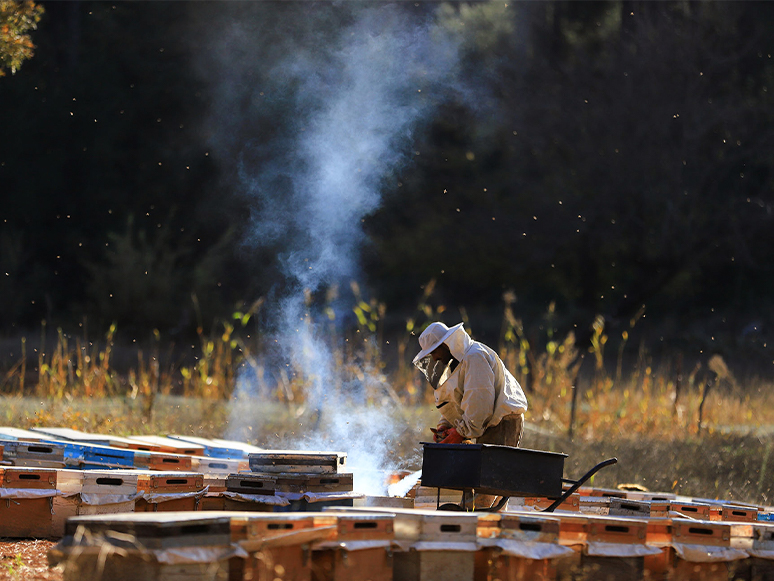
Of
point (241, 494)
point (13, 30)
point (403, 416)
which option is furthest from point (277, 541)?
point (13, 30)

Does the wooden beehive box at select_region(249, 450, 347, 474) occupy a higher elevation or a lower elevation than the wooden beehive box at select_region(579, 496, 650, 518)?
higher

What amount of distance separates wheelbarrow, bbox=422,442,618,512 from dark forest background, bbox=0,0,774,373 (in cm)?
1754

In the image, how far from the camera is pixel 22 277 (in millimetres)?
25453

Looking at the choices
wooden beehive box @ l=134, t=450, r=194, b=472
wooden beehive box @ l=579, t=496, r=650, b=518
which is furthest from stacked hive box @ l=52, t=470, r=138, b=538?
wooden beehive box @ l=579, t=496, r=650, b=518

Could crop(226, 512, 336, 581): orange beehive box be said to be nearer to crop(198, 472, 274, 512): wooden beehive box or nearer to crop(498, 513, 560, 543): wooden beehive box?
crop(498, 513, 560, 543): wooden beehive box

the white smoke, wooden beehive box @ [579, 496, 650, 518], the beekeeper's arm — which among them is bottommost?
wooden beehive box @ [579, 496, 650, 518]

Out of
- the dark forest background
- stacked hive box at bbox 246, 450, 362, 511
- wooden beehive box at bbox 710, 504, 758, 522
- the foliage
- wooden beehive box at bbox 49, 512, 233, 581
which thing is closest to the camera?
wooden beehive box at bbox 49, 512, 233, 581

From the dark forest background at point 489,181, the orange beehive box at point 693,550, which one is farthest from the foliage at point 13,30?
the dark forest background at point 489,181

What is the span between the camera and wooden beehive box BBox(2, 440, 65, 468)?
660cm

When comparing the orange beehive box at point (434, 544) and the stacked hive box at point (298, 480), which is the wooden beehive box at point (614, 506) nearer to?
the stacked hive box at point (298, 480)

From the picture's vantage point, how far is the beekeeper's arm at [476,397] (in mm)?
6230

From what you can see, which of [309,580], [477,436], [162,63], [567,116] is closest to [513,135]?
[567,116]

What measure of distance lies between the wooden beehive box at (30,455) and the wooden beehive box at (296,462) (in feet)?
4.82

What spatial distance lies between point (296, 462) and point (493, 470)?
1.42m
